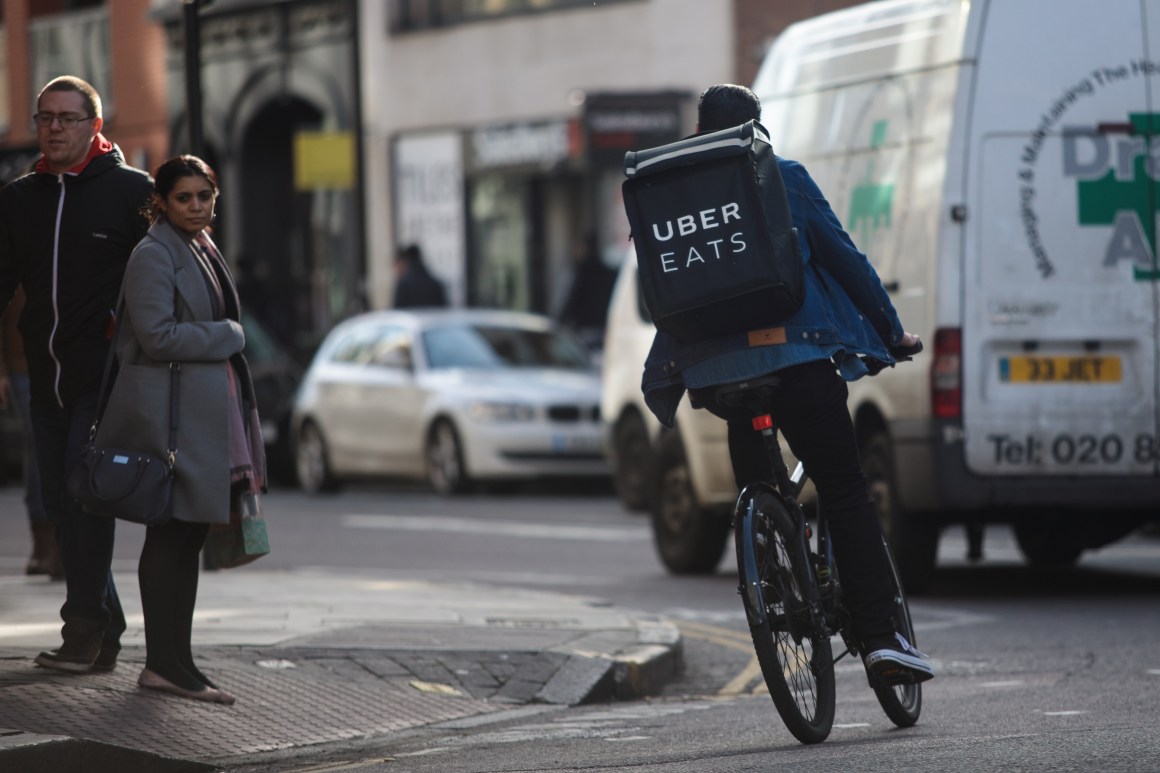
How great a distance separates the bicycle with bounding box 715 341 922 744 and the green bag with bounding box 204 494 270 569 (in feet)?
5.01

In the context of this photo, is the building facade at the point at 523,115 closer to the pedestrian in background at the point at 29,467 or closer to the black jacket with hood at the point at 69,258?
the pedestrian in background at the point at 29,467

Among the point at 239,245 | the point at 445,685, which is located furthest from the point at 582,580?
the point at 239,245

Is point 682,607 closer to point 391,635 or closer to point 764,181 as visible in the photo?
point 391,635

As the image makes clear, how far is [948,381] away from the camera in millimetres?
11211

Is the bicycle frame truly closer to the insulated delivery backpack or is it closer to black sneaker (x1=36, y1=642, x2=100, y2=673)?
the insulated delivery backpack

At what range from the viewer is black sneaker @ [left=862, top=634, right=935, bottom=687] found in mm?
7098

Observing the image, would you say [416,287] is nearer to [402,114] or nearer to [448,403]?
[448,403]

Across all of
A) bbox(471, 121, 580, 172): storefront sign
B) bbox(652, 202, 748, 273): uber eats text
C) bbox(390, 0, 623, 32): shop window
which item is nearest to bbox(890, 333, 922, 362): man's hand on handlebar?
bbox(652, 202, 748, 273): uber eats text

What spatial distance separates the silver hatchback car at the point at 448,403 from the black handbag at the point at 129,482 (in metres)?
12.7

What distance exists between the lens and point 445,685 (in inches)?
333

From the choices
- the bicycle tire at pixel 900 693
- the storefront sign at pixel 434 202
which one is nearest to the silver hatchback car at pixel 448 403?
the storefront sign at pixel 434 202

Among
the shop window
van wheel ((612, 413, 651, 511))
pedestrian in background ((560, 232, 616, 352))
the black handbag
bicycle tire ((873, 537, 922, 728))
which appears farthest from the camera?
the shop window

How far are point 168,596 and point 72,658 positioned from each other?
505 millimetres

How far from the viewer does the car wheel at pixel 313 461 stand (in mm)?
22047
